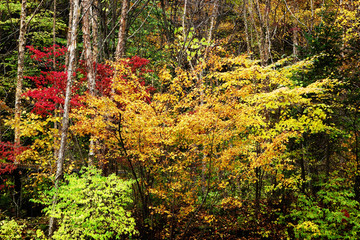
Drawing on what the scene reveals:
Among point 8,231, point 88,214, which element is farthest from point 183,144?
point 8,231

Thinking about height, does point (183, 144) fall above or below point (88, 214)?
above

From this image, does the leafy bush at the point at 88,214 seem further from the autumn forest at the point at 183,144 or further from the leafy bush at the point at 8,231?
the leafy bush at the point at 8,231

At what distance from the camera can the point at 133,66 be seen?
8844mm

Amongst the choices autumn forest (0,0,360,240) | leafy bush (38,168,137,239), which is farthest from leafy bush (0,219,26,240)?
leafy bush (38,168,137,239)

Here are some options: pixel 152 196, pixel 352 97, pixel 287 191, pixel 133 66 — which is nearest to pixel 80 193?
pixel 152 196

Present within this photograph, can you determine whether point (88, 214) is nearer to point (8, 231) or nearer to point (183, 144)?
point (8, 231)

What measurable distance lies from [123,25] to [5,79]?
784 cm

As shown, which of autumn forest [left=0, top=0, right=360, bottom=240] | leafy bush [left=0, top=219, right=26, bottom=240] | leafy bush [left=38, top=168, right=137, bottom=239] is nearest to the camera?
leafy bush [left=38, top=168, right=137, bottom=239]

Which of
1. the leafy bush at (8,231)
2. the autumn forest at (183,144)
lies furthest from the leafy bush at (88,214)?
the leafy bush at (8,231)

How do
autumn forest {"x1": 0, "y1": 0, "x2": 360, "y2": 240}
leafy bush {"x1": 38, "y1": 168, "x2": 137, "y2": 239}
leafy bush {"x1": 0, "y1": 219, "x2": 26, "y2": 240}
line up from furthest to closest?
autumn forest {"x1": 0, "y1": 0, "x2": 360, "y2": 240}, leafy bush {"x1": 0, "y1": 219, "x2": 26, "y2": 240}, leafy bush {"x1": 38, "y1": 168, "x2": 137, "y2": 239}

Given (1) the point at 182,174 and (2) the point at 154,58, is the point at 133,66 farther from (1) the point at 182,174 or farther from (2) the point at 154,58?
(2) the point at 154,58

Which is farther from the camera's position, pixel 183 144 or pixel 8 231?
pixel 183 144

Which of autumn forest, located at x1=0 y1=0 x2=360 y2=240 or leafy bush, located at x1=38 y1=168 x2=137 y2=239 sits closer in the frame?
leafy bush, located at x1=38 y1=168 x2=137 y2=239

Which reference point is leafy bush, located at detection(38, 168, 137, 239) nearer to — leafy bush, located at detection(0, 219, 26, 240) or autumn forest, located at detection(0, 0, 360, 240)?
autumn forest, located at detection(0, 0, 360, 240)
